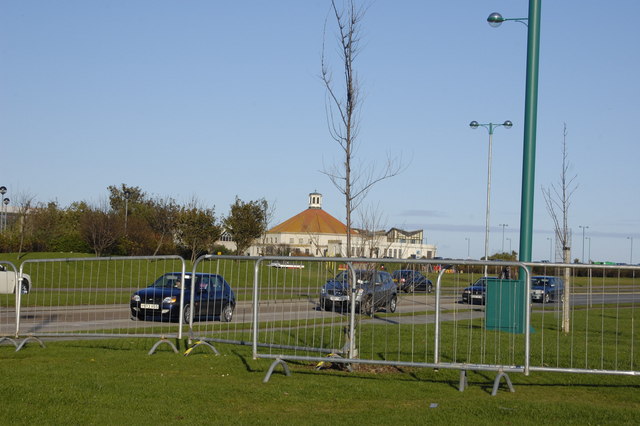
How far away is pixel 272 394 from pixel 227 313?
4.21m

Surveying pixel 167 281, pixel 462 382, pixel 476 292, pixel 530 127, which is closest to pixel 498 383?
pixel 462 382

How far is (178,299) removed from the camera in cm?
1325

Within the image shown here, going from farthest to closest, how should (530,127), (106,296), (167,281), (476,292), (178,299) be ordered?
(530,127), (167,281), (106,296), (178,299), (476,292)

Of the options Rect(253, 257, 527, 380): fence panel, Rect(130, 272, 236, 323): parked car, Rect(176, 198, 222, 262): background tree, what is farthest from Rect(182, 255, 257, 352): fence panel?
Rect(176, 198, 222, 262): background tree

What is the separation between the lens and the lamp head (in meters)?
16.1

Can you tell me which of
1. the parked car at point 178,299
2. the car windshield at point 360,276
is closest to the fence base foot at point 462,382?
the car windshield at point 360,276

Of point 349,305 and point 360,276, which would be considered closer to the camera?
point 349,305

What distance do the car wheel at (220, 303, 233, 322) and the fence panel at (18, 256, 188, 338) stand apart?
844 millimetres

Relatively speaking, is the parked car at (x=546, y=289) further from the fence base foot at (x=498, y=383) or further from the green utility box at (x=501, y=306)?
the fence base foot at (x=498, y=383)

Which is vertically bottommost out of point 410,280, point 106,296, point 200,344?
point 200,344

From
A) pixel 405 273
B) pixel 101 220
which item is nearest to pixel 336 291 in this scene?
pixel 405 273

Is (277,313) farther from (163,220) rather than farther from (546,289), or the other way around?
(163,220)

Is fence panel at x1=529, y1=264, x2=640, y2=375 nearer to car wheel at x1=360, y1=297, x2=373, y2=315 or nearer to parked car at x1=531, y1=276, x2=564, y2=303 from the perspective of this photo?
parked car at x1=531, y1=276, x2=564, y2=303

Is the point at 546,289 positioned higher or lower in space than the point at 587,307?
higher
